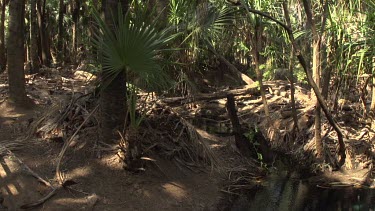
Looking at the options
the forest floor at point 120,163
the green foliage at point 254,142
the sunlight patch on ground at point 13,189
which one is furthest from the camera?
the green foliage at point 254,142

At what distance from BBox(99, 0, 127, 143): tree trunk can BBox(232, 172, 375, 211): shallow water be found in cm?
240

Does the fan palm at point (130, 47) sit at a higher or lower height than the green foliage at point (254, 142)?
higher

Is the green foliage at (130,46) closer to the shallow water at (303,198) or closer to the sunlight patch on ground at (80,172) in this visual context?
the sunlight patch on ground at (80,172)

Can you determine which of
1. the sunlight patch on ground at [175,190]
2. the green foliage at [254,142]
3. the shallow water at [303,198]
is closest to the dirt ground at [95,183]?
the sunlight patch on ground at [175,190]

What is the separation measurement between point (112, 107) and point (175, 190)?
1718 mm

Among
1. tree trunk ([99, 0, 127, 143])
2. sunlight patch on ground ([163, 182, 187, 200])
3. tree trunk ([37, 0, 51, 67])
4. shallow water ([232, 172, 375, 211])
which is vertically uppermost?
tree trunk ([37, 0, 51, 67])

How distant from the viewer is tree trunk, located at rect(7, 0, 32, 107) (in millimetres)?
8492

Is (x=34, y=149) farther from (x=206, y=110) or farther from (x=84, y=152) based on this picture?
(x=206, y=110)

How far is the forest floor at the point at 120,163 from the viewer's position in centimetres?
663

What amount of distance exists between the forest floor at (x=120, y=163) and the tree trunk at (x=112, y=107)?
0.29 m

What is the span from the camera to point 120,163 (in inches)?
284

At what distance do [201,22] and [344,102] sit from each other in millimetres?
5229

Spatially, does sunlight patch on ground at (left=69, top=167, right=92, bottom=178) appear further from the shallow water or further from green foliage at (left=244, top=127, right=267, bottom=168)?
green foliage at (left=244, top=127, right=267, bottom=168)

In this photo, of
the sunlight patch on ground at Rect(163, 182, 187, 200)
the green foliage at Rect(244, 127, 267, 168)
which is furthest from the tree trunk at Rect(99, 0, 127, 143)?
the green foliage at Rect(244, 127, 267, 168)
